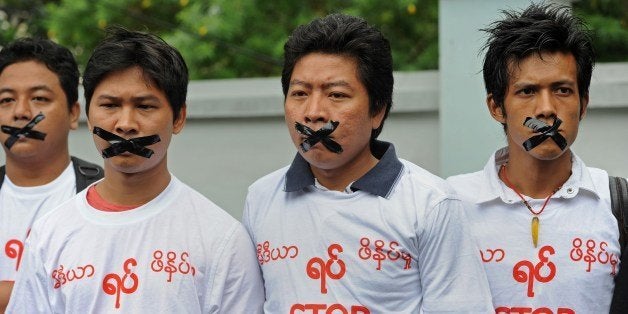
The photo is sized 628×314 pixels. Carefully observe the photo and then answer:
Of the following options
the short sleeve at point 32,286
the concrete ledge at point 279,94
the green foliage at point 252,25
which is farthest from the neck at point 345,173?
the green foliage at point 252,25

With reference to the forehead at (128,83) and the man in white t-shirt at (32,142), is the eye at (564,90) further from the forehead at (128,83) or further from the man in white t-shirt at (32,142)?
the man in white t-shirt at (32,142)

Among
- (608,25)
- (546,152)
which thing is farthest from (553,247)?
(608,25)

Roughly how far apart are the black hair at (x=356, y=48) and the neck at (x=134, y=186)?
604mm

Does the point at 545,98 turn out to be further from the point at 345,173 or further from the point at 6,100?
the point at 6,100

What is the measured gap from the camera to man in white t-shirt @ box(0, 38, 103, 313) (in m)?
4.58

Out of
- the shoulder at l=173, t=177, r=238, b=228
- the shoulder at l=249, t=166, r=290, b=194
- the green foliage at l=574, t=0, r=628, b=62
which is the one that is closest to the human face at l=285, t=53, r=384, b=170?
the shoulder at l=249, t=166, r=290, b=194

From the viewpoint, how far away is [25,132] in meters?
4.63

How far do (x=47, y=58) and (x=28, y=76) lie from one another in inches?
5.3

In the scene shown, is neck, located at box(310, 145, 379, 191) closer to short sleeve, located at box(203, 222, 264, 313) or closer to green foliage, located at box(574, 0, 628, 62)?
short sleeve, located at box(203, 222, 264, 313)

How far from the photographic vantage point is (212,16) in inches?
363

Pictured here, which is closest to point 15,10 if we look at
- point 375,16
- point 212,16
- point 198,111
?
point 212,16

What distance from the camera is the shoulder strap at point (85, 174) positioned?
463 centimetres

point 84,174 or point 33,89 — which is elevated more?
point 33,89

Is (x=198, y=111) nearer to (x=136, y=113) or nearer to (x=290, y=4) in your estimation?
(x=136, y=113)
